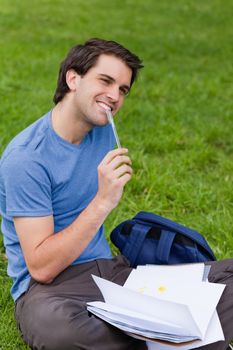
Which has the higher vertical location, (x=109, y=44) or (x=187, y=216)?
(x=109, y=44)

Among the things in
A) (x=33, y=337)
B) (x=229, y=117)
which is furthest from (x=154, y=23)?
(x=33, y=337)

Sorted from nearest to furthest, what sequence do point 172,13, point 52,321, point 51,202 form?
point 52,321, point 51,202, point 172,13

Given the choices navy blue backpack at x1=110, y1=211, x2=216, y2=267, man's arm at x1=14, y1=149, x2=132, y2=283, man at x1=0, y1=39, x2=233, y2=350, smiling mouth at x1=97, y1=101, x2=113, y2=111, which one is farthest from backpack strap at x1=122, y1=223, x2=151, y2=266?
smiling mouth at x1=97, y1=101, x2=113, y2=111

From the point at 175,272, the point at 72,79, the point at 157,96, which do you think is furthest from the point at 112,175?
the point at 157,96

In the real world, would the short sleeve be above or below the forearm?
above

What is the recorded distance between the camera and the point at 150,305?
237 cm

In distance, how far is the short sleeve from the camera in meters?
2.49

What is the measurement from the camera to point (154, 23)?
950 centimetres

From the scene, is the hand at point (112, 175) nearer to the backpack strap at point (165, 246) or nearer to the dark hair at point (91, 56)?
the dark hair at point (91, 56)

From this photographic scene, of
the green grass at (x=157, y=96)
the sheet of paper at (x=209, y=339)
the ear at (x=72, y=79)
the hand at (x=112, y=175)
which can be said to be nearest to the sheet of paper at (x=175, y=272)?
the sheet of paper at (x=209, y=339)

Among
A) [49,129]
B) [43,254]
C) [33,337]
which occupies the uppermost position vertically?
[49,129]

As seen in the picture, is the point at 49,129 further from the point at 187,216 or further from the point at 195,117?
the point at 195,117

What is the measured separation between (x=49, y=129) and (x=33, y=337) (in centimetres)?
81

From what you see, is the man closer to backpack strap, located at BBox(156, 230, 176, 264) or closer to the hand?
the hand
